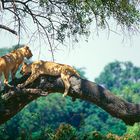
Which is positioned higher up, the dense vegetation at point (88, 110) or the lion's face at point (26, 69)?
the lion's face at point (26, 69)

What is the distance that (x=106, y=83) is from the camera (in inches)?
3861

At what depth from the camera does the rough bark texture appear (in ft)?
40.6

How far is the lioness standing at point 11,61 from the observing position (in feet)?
40.4

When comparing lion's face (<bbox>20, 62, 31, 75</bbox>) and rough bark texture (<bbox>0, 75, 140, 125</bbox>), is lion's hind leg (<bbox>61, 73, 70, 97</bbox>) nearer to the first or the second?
rough bark texture (<bbox>0, 75, 140, 125</bbox>)

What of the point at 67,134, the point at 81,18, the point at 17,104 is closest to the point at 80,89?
the point at 17,104

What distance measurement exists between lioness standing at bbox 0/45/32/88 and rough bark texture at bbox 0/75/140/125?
0.25 meters

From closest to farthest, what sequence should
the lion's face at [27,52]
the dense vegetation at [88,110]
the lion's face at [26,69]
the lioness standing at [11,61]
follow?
the lioness standing at [11,61] → the lion's face at [26,69] → the lion's face at [27,52] → the dense vegetation at [88,110]

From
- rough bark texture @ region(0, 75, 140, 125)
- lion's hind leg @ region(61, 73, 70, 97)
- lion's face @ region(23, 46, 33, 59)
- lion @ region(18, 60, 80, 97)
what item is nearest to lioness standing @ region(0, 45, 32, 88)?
lion's face @ region(23, 46, 33, 59)

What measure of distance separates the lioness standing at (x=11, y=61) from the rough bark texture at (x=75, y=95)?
9.8 inches

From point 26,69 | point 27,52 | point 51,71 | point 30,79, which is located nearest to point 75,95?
point 51,71

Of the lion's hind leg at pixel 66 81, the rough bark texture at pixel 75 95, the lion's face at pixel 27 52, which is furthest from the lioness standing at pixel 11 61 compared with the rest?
the lion's hind leg at pixel 66 81

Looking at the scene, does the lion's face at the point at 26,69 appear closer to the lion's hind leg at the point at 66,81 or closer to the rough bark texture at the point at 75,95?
the rough bark texture at the point at 75,95

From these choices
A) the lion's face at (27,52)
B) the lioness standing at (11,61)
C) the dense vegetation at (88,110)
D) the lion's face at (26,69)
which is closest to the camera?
the lioness standing at (11,61)

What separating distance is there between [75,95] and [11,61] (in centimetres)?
148
